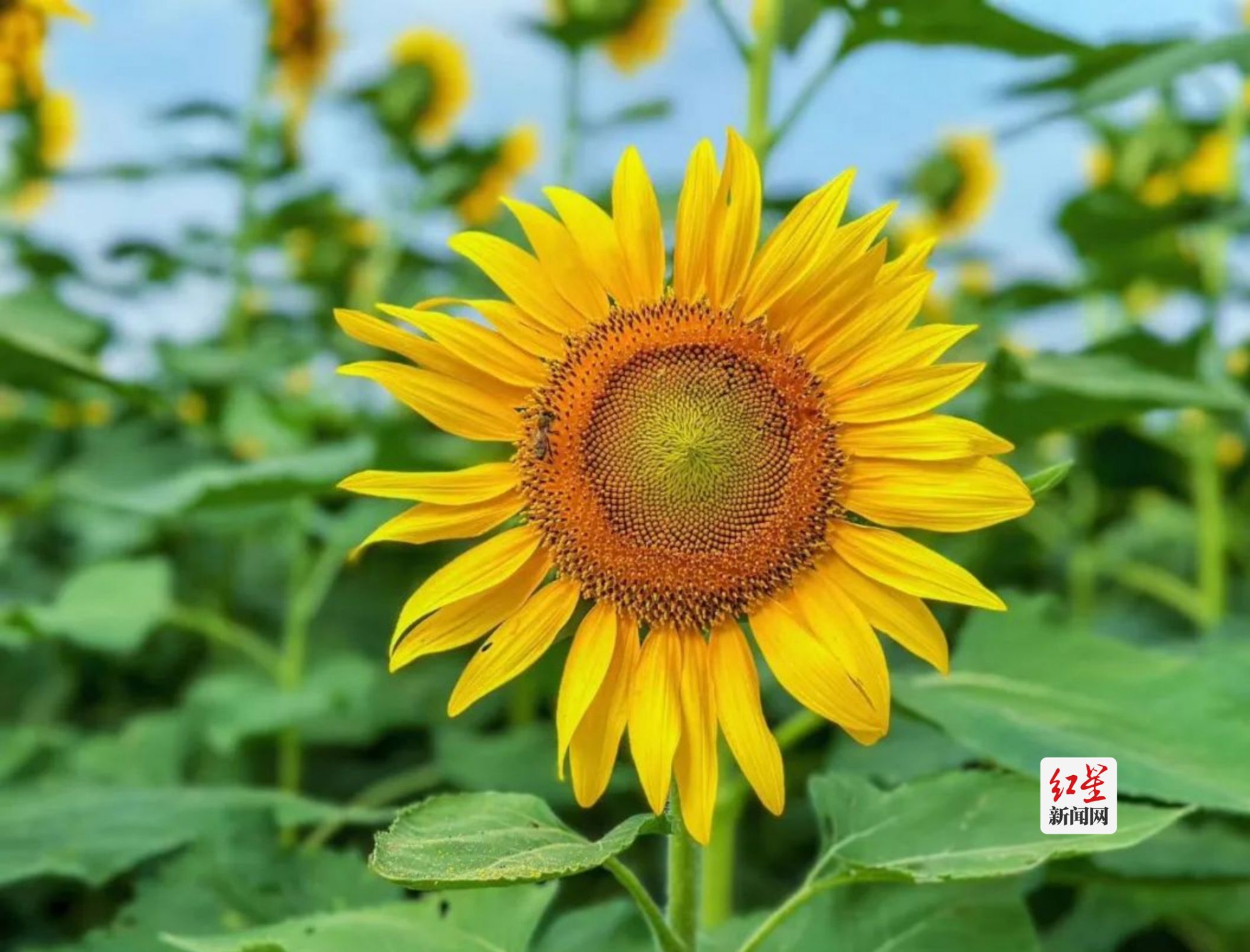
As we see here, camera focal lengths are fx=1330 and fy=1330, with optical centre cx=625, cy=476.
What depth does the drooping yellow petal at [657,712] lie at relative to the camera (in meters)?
0.77

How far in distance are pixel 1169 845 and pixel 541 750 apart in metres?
0.66

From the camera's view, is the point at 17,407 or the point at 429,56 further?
the point at 17,407

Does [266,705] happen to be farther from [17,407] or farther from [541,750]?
[17,407]

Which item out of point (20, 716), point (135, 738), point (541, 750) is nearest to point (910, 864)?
point (541, 750)

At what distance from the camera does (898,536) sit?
2.69ft

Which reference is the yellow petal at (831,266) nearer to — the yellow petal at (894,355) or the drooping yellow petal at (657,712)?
the yellow petal at (894,355)

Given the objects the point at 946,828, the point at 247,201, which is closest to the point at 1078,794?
the point at 946,828

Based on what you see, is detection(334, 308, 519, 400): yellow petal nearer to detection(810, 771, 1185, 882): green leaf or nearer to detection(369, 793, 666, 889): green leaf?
detection(369, 793, 666, 889): green leaf

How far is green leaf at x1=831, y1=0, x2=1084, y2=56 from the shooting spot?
3.89ft

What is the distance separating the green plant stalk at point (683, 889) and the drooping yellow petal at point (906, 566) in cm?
19

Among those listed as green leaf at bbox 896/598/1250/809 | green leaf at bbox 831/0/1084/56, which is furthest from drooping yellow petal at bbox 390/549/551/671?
green leaf at bbox 831/0/1084/56

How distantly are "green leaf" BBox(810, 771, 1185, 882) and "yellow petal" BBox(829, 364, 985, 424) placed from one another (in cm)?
27

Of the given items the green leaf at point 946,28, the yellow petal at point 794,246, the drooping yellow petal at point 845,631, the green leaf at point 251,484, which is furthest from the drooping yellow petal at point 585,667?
the green leaf at point 946,28

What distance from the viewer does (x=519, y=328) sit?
2.76 feet
